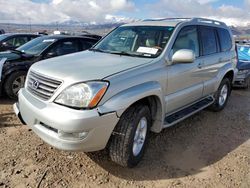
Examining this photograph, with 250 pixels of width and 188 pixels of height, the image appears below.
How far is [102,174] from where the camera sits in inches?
138

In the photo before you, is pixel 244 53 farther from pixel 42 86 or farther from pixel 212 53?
pixel 42 86

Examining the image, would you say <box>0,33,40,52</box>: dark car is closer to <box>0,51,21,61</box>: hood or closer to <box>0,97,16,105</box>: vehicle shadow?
<box>0,51,21,61</box>: hood

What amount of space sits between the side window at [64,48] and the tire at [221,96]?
370cm

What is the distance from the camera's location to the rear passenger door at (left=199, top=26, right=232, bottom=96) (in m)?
5.09

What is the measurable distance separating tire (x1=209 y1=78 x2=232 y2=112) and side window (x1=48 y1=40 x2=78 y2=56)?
370 centimetres

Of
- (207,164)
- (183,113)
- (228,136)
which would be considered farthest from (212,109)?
(207,164)

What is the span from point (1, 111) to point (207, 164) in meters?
3.99

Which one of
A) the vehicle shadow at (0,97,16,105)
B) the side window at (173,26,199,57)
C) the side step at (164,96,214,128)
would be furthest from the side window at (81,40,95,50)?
the side step at (164,96,214,128)

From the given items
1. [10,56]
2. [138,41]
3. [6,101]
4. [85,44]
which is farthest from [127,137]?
[85,44]

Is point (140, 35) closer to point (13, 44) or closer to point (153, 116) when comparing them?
point (153, 116)

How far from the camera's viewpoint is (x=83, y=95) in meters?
3.00

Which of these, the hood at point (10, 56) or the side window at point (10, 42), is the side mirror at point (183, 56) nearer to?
the hood at point (10, 56)

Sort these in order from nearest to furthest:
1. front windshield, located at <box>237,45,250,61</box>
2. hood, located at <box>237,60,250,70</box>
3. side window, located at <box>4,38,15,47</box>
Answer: hood, located at <box>237,60,250,70</box>, side window, located at <box>4,38,15,47</box>, front windshield, located at <box>237,45,250,61</box>

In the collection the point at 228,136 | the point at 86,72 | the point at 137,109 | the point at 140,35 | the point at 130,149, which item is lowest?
the point at 228,136
